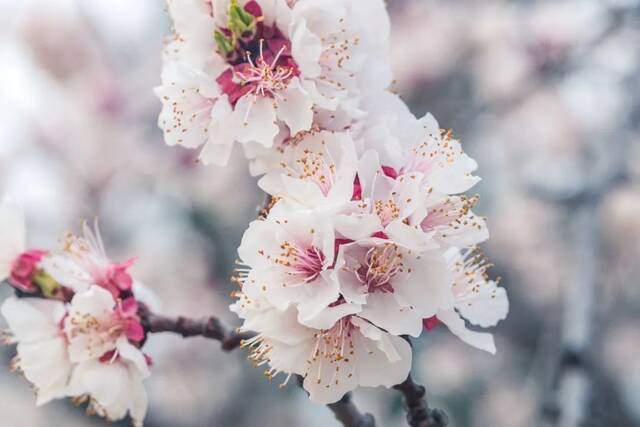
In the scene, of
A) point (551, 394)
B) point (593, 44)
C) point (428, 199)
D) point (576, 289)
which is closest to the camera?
point (428, 199)

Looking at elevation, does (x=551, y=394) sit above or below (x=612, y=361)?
above

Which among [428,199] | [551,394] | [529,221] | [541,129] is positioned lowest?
[529,221]

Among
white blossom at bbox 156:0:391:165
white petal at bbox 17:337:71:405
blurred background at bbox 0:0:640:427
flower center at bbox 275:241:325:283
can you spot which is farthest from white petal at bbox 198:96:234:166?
blurred background at bbox 0:0:640:427

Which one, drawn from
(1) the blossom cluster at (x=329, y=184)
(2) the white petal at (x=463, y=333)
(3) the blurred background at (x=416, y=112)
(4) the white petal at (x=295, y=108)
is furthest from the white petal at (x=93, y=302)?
(3) the blurred background at (x=416, y=112)

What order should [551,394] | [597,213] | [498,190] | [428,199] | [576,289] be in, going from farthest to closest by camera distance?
[498,190] → [597,213] → [576,289] → [551,394] → [428,199]

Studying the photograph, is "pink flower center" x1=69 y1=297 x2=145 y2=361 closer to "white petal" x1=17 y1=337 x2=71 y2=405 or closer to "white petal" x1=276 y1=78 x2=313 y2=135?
"white petal" x1=17 y1=337 x2=71 y2=405

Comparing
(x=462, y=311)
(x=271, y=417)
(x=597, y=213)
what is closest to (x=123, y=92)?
(x=271, y=417)

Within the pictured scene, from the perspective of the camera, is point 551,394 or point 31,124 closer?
point 551,394

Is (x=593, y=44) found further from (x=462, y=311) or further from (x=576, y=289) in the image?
(x=462, y=311)
